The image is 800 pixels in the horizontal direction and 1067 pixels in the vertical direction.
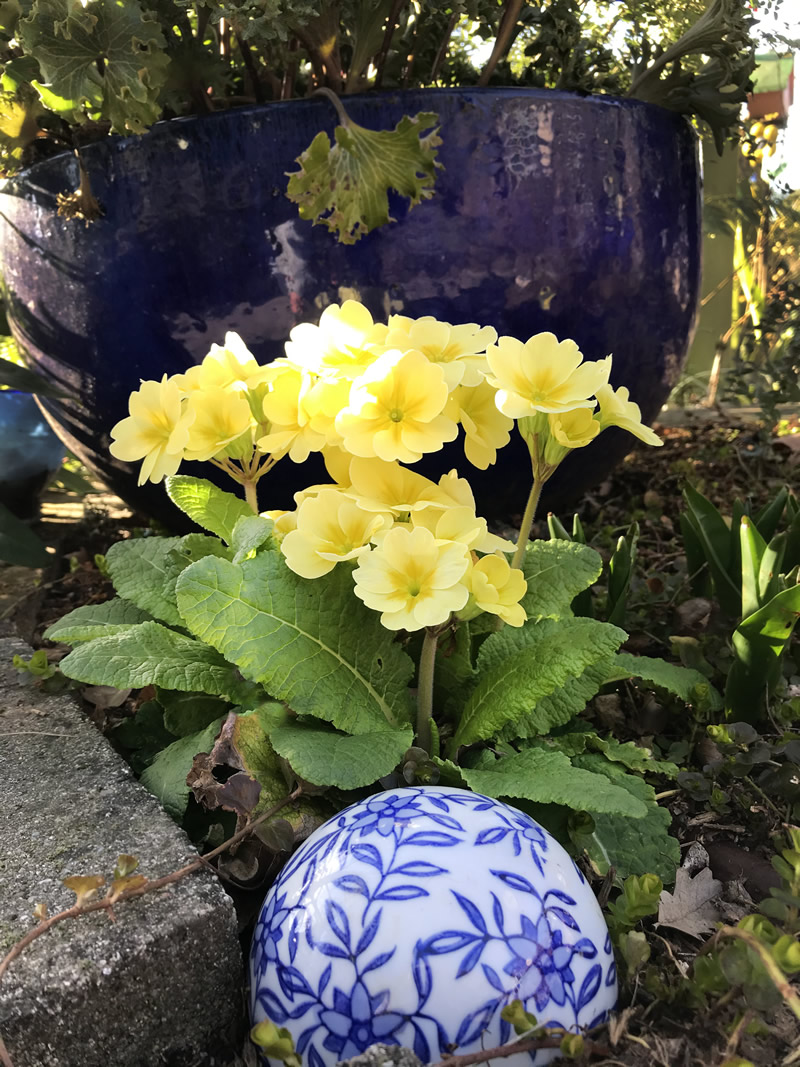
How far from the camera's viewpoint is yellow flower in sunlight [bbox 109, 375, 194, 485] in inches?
45.6

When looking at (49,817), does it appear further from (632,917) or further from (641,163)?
(641,163)

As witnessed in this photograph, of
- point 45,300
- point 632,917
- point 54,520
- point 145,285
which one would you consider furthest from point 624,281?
point 54,520

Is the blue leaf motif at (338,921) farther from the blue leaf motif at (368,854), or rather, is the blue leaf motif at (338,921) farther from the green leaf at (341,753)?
the green leaf at (341,753)

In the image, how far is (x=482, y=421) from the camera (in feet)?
3.87

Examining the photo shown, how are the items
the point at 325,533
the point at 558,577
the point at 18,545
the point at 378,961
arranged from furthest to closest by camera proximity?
the point at 18,545 → the point at 558,577 → the point at 325,533 → the point at 378,961

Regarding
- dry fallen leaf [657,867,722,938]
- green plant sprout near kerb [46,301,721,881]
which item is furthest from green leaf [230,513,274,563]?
dry fallen leaf [657,867,722,938]

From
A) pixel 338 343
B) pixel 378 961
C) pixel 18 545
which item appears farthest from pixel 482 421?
pixel 18 545

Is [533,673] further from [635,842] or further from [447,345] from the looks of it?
[447,345]

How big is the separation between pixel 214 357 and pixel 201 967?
0.76m

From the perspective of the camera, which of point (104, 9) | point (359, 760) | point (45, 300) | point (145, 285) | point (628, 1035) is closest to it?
point (628, 1035)

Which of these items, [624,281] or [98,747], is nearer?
[98,747]

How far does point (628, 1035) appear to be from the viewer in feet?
2.59

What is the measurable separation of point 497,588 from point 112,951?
568mm

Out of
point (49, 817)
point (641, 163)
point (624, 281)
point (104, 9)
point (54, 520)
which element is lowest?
point (54, 520)
